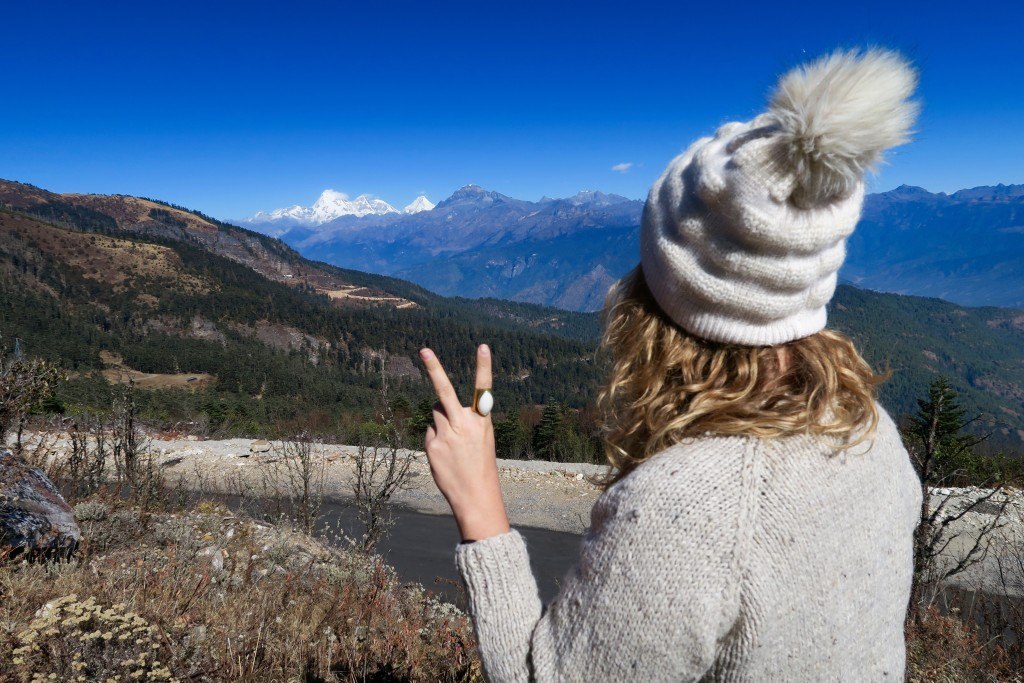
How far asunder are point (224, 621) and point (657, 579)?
3032mm

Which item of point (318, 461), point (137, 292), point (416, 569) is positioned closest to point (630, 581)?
point (416, 569)

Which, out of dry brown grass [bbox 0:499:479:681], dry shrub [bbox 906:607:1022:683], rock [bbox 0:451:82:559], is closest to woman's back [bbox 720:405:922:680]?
dry brown grass [bbox 0:499:479:681]

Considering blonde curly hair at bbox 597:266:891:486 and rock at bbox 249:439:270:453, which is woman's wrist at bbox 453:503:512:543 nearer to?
blonde curly hair at bbox 597:266:891:486

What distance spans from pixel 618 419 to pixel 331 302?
138 m

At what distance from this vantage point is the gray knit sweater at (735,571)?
0.92 metres

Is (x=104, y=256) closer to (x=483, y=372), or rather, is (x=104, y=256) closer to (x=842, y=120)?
(x=483, y=372)

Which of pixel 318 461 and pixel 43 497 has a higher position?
pixel 43 497

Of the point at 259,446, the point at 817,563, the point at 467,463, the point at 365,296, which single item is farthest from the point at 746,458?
the point at 365,296

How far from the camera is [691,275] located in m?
1.06

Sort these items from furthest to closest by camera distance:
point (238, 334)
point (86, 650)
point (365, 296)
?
point (365, 296)
point (238, 334)
point (86, 650)

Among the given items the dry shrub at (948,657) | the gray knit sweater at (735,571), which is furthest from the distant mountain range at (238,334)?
the gray knit sweater at (735,571)

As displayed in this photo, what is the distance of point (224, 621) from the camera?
3.14 m

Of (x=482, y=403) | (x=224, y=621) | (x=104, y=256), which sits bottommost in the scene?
(x=224, y=621)

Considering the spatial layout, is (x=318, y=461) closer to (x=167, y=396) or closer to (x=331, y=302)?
(x=167, y=396)
